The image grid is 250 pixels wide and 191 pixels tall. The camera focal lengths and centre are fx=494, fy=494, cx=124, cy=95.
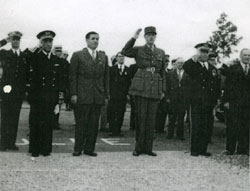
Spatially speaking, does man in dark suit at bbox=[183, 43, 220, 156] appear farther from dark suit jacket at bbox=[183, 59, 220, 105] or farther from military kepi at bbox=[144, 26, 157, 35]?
military kepi at bbox=[144, 26, 157, 35]

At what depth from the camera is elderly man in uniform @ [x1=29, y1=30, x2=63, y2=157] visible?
7.53m

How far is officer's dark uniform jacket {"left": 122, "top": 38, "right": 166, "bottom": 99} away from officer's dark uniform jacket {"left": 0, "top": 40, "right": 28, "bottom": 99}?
1.68 meters

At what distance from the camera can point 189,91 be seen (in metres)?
8.38

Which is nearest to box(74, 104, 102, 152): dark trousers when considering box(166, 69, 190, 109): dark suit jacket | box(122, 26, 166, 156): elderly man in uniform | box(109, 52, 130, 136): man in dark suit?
box(122, 26, 166, 156): elderly man in uniform

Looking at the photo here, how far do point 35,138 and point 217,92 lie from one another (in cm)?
316

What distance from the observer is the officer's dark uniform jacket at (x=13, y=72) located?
802cm

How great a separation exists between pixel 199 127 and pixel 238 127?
0.72 metres

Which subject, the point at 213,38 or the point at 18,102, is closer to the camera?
the point at 18,102

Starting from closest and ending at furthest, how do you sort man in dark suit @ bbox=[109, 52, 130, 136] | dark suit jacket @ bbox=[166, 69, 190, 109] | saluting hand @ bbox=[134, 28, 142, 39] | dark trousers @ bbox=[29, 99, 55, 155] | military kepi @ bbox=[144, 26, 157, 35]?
dark trousers @ bbox=[29, 99, 55, 155] → saluting hand @ bbox=[134, 28, 142, 39] → military kepi @ bbox=[144, 26, 157, 35] → dark suit jacket @ bbox=[166, 69, 190, 109] → man in dark suit @ bbox=[109, 52, 130, 136]

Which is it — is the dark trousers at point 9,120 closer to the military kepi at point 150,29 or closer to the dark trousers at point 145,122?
the dark trousers at point 145,122

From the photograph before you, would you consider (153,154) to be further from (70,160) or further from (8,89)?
(8,89)

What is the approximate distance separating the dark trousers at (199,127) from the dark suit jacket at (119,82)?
3762mm

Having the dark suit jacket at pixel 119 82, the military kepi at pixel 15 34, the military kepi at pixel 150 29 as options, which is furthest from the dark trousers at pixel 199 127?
the dark suit jacket at pixel 119 82

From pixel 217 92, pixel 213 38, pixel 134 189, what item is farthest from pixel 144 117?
pixel 213 38
